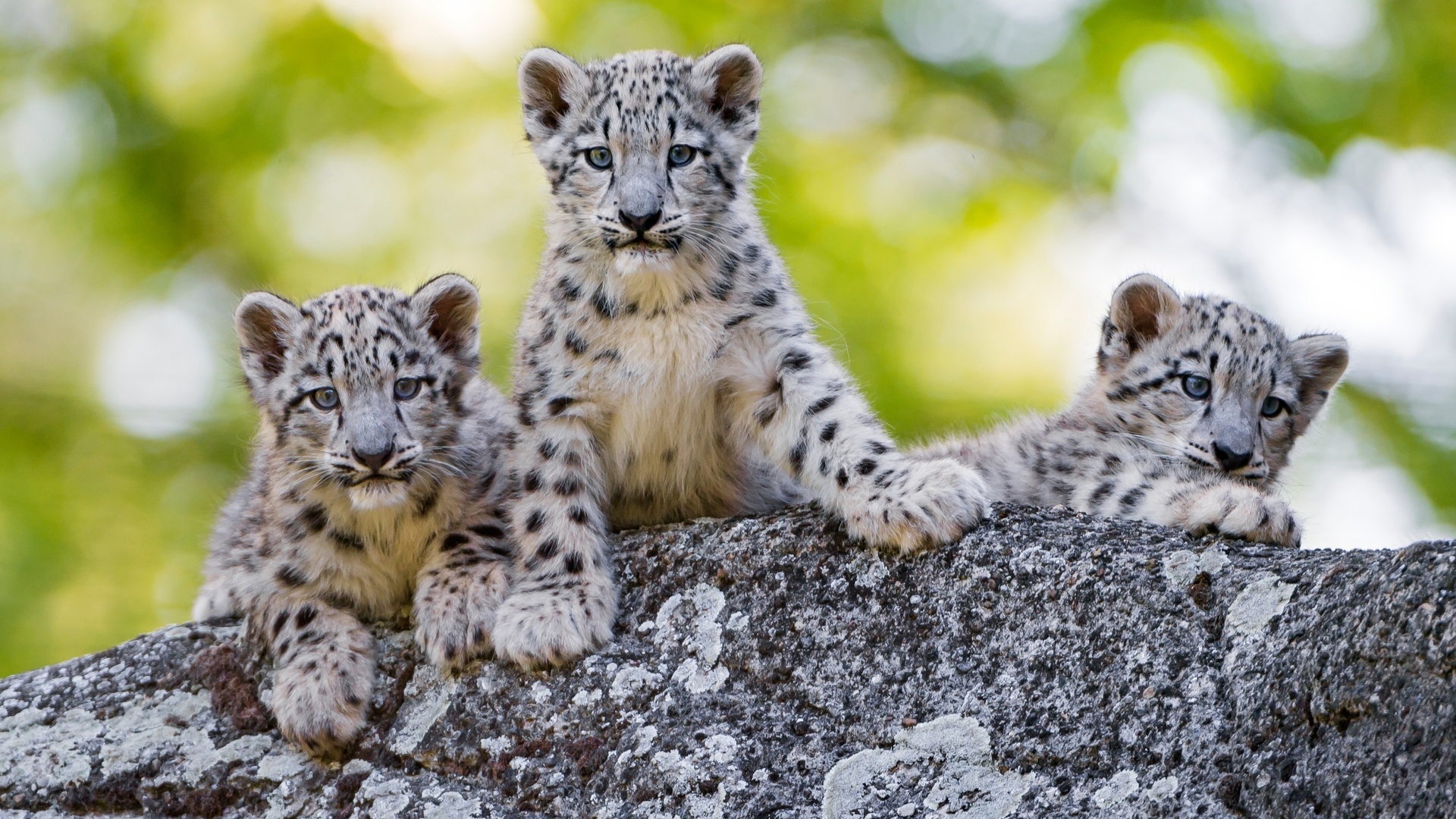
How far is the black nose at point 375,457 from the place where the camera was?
6754mm

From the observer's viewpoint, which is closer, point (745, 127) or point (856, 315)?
point (745, 127)

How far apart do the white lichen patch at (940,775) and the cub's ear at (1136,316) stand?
3638 mm

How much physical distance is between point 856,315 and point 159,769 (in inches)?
252

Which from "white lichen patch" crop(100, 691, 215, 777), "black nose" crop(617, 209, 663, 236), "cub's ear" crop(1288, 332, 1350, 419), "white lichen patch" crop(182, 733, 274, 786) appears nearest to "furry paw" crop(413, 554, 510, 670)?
"white lichen patch" crop(182, 733, 274, 786)

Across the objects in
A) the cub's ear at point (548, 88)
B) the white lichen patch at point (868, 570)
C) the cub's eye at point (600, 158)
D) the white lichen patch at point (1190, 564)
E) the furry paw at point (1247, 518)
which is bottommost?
the white lichen patch at point (868, 570)

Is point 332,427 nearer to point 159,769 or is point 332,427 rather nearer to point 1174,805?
point 159,769

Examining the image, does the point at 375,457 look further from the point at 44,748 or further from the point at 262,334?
the point at 44,748

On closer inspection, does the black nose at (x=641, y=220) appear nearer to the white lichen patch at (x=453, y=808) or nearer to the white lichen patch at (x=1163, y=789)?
the white lichen patch at (x=453, y=808)

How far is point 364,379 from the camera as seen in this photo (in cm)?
700

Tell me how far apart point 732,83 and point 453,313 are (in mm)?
1876

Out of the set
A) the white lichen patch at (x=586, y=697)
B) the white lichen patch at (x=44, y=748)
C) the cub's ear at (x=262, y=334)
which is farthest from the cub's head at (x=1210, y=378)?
the white lichen patch at (x=44, y=748)

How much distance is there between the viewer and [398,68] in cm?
1257

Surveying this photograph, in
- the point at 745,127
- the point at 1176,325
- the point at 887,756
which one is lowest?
the point at 887,756

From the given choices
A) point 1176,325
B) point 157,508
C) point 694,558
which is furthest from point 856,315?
point 157,508
